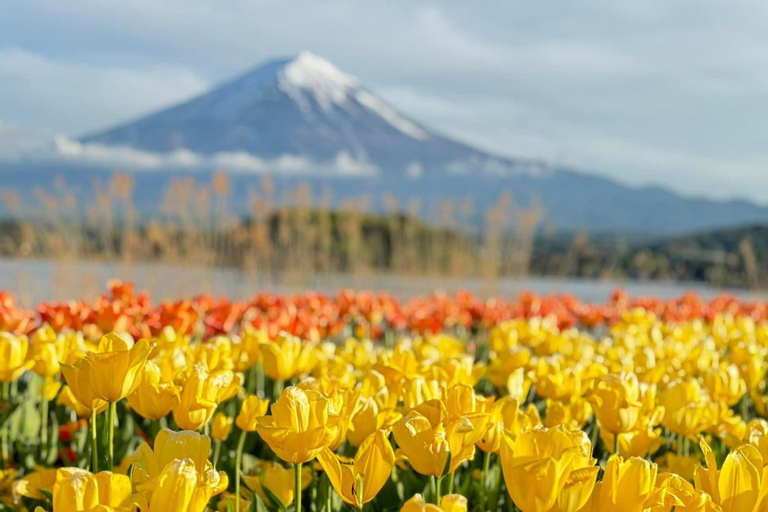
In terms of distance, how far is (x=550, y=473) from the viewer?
0.89 metres

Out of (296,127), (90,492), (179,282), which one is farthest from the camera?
(296,127)

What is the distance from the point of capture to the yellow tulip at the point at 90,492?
31.8 inches

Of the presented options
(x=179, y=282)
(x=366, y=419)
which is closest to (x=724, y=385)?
(x=366, y=419)

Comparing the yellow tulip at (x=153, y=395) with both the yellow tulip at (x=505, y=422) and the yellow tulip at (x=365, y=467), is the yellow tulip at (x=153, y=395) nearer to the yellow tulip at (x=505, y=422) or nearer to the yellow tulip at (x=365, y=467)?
the yellow tulip at (x=365, y=467)

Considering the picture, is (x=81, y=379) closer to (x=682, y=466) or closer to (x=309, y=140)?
(x=682, y=466)

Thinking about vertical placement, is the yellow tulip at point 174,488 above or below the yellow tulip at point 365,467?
above

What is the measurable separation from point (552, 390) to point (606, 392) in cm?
31

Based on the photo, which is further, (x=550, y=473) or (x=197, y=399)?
(x=197, y=399)

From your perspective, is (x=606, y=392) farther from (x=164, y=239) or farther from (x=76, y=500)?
(x=164, y=239)

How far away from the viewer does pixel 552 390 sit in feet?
5.65

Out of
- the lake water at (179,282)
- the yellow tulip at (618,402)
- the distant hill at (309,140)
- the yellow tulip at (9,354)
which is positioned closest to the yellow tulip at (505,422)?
the yellow tulip at (618,402)

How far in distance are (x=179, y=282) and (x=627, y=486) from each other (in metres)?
5.82

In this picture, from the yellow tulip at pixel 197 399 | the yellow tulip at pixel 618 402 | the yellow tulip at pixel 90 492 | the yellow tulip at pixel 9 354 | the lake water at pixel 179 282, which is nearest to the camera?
the yellow tulip at pixel 90 492

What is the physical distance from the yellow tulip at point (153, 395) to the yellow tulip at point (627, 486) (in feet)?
2.21
